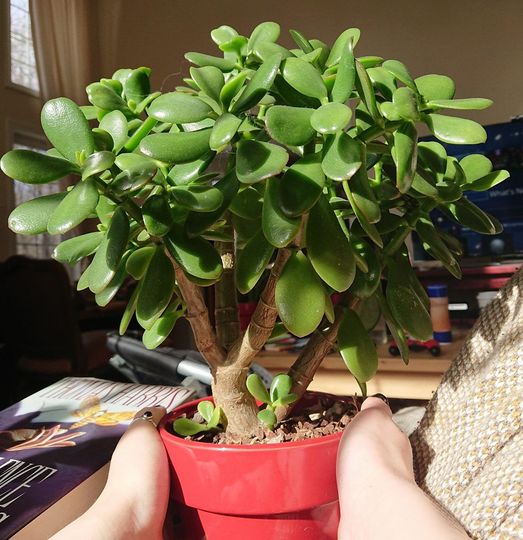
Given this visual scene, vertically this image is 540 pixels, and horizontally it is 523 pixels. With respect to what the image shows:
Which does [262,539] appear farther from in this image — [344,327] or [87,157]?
[87,157]

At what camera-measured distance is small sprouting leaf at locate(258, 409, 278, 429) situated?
436 mm

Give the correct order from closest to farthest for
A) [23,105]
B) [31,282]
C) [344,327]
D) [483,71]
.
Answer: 1. [344,327]
2. [31,282]
3. [483,71]
4. [23,105]

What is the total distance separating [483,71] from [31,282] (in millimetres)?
2868

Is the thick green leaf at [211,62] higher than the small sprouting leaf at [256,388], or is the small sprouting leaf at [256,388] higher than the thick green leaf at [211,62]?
the thick green leaf at [211,62]

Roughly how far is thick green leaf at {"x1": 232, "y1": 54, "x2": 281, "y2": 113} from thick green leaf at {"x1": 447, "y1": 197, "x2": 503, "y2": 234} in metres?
0.21

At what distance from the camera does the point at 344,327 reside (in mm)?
449

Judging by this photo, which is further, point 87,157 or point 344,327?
point 344,327

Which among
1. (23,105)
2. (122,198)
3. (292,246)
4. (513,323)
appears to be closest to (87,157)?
(122,198)

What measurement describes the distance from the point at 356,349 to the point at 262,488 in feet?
0.44

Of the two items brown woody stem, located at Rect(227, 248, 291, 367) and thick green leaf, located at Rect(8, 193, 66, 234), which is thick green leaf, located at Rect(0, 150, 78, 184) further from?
brown woody stem, located at Rect(227, 248, 291, 367)

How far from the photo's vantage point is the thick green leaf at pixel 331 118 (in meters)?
0.31

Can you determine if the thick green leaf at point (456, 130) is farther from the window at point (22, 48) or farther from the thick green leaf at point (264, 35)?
the window at point (22, 48)

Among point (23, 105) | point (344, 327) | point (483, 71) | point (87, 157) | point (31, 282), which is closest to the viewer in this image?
point (87, 157)

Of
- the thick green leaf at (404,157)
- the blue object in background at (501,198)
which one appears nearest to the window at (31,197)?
the blue object in background at (501,198)
